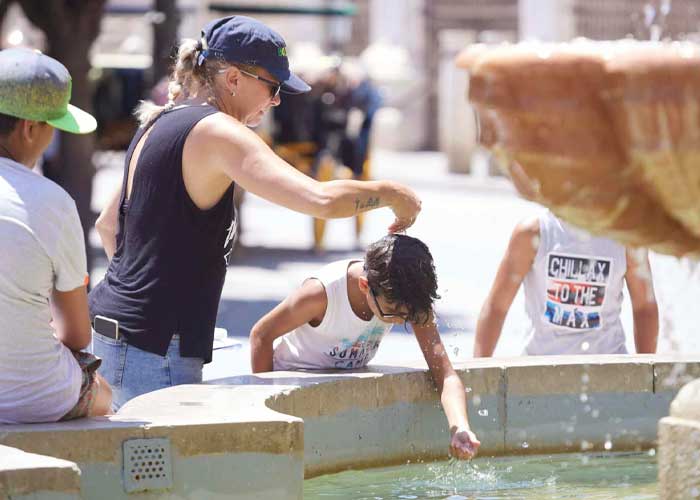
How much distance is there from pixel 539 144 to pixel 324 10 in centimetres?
1310

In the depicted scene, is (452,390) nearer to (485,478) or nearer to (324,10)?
(485,478)

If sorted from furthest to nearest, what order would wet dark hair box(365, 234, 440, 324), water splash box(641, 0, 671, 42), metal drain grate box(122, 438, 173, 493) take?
1. water splash box(641, 0, 671, 42)
2. wet dark hair box(365, 234, 440, 324)
3. metal drain grate box(122, 438, 173, 493)

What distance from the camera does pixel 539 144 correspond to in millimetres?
3299

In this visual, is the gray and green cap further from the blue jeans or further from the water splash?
the water splash

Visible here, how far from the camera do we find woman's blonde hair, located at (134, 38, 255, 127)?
4.89 m

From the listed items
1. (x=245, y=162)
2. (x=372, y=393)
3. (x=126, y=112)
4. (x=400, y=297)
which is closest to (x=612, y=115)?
(x=245, y=162)

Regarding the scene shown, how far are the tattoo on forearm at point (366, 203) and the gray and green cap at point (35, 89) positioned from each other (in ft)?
2.65

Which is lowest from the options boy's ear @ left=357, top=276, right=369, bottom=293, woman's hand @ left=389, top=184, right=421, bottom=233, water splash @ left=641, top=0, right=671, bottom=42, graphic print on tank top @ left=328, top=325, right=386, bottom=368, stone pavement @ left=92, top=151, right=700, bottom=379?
stone pavement @ left=92, top=151, right=700, bottom=379

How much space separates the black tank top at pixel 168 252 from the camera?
468 cm

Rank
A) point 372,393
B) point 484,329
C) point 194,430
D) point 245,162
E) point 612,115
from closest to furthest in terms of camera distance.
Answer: point 612,115 < point 194,430 < point 245,162 < point 372,393 < point 484,329

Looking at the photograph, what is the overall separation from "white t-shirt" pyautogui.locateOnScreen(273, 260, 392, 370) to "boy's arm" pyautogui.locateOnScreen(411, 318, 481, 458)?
0.18 m

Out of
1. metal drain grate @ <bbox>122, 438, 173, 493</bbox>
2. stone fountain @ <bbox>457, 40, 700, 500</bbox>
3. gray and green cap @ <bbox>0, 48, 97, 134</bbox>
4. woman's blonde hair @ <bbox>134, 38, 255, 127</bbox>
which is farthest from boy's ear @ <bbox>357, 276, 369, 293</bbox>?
stone fountain @ <bbox>457, 40, 700, 500</bbox>

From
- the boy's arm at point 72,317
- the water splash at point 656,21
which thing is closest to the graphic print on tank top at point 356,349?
the boy's arm at point 72,317

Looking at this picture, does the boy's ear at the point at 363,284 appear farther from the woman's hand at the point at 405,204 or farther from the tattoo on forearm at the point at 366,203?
the tattoo on forearm at the point at 366,203
